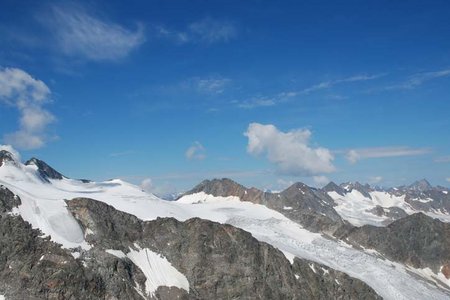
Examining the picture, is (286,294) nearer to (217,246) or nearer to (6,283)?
(217,246)

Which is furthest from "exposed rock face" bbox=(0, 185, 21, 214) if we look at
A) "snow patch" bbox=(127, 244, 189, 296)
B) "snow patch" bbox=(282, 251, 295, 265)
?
"snow patch" bbox=(282, 251, 295, 265)

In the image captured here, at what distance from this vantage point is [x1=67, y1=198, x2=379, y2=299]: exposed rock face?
366ft

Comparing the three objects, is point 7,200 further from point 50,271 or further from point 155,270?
point 155,270

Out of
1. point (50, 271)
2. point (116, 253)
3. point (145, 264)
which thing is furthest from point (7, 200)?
point (145, 264)

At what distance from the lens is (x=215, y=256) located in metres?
118

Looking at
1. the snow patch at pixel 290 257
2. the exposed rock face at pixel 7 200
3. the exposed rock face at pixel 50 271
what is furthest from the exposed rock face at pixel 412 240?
the exposed rock face at pixel 7 200

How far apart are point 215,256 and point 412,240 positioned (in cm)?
9999

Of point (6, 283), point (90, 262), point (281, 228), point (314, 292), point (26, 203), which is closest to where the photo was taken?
point (6, 283)

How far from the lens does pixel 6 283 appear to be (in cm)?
8919

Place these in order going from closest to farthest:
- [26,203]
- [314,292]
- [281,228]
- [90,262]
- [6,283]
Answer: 1. [6,283]
2. [90,262]
3. [26,203]
4. [314,292]
5. [281,228]

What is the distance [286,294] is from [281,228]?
2599 inches

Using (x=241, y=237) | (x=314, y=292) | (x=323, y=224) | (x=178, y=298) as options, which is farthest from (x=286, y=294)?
(x=323, y=224)

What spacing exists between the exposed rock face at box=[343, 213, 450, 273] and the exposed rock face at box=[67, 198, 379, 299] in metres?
58.2

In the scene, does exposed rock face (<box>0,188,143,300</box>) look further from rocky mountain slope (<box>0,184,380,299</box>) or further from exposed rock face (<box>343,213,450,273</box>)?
exposed rock face (<box>343,213,450,273</box>)
